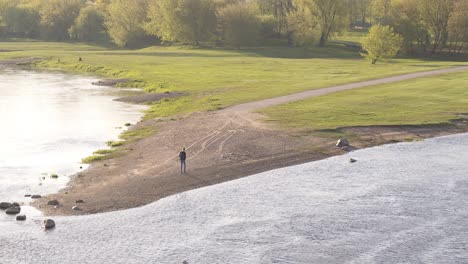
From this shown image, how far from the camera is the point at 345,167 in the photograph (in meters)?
38.9

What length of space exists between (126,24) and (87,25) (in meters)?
21.9

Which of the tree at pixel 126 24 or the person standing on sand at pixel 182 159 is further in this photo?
the tree at pixel 126 24

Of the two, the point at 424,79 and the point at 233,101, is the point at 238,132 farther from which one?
the point at 424,79

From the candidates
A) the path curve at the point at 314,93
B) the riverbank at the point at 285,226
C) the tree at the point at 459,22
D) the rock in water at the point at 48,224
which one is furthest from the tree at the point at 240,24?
the rock in water at the point at 48,224

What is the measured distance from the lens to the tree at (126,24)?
158250mm

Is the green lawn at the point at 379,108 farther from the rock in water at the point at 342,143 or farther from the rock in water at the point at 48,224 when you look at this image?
the rock in water at the point at 48,224

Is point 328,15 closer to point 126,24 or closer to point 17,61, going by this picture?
point 126,24

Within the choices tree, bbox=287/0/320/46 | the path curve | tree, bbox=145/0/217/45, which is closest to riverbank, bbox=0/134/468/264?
the path curve

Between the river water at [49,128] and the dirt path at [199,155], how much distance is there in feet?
7.34

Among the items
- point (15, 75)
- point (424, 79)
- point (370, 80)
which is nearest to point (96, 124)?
point (370, 80)

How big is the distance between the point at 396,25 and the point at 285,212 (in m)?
114

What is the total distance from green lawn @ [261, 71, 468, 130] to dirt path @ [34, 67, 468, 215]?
2102mm

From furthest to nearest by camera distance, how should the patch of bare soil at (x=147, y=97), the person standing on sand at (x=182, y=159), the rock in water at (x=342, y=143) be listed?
the patch of bare soil at (x=147, y=97) → the rock in water at (x=342, y=143) → the person standing on sand at (x=182, y=159)

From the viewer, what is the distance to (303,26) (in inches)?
5433
